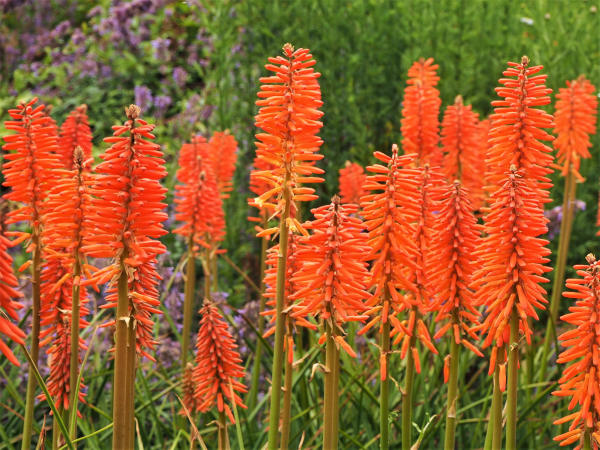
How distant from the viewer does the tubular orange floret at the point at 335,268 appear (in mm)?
2494

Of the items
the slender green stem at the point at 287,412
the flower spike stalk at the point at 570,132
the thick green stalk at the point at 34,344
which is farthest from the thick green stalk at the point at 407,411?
the flower spike stalk at the point at 570,132

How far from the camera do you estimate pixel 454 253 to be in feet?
9.36

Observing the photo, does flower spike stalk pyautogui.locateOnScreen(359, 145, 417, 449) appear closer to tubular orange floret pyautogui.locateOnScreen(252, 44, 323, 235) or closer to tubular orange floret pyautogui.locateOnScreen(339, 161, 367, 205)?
tubular orange floret pyautogui.locateOnScreen(252, 44, 323, 235)

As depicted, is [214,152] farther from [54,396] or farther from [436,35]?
[436,35]

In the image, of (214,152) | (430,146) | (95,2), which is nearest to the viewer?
(430,146)

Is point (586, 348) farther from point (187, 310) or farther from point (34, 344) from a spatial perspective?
point (187, 310)

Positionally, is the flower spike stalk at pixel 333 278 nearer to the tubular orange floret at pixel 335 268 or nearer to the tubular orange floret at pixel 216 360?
the tubular orange floret at pixel 335 268

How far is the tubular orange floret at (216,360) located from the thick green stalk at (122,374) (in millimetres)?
787

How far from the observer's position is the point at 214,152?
18.3ft

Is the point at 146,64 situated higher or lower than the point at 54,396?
higher

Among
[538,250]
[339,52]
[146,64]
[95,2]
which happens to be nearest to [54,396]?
[538,250]

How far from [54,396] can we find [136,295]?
3.85 ft

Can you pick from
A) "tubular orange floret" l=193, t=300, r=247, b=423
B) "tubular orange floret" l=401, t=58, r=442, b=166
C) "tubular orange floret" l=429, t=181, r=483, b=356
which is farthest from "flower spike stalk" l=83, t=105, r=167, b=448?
"tubular orange floret" l=401, t=58, r=442, b=166

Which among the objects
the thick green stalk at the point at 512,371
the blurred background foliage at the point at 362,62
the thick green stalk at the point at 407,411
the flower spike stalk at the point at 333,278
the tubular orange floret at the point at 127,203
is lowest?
the thick green stalk at the point at 407,411
